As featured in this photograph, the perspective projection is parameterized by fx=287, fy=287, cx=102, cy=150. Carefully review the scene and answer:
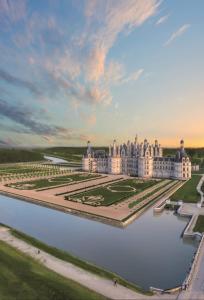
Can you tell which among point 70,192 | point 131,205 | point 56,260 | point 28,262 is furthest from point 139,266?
point 70,192

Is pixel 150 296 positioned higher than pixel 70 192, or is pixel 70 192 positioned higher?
pixel 70 192

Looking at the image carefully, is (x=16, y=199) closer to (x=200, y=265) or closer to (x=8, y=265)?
(x=8, y=265)

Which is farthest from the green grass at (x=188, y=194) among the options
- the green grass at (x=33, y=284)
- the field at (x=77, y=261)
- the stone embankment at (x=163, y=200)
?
the green grass at (x=33, y=284)

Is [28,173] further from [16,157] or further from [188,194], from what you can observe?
[16,157]

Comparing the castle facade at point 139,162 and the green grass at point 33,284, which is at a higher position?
the castle facade at point 139,162

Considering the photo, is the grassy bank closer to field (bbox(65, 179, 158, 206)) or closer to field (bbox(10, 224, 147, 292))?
field (bbox(10, 224, 147, 292))

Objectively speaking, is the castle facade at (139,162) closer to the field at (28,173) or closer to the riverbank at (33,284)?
the field at (28,173)

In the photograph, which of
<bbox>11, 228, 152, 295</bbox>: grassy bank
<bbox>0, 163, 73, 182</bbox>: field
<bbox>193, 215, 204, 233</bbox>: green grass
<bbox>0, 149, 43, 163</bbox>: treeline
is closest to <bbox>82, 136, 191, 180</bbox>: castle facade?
<bbox>0, 163, 73, 182</bbox>: field
